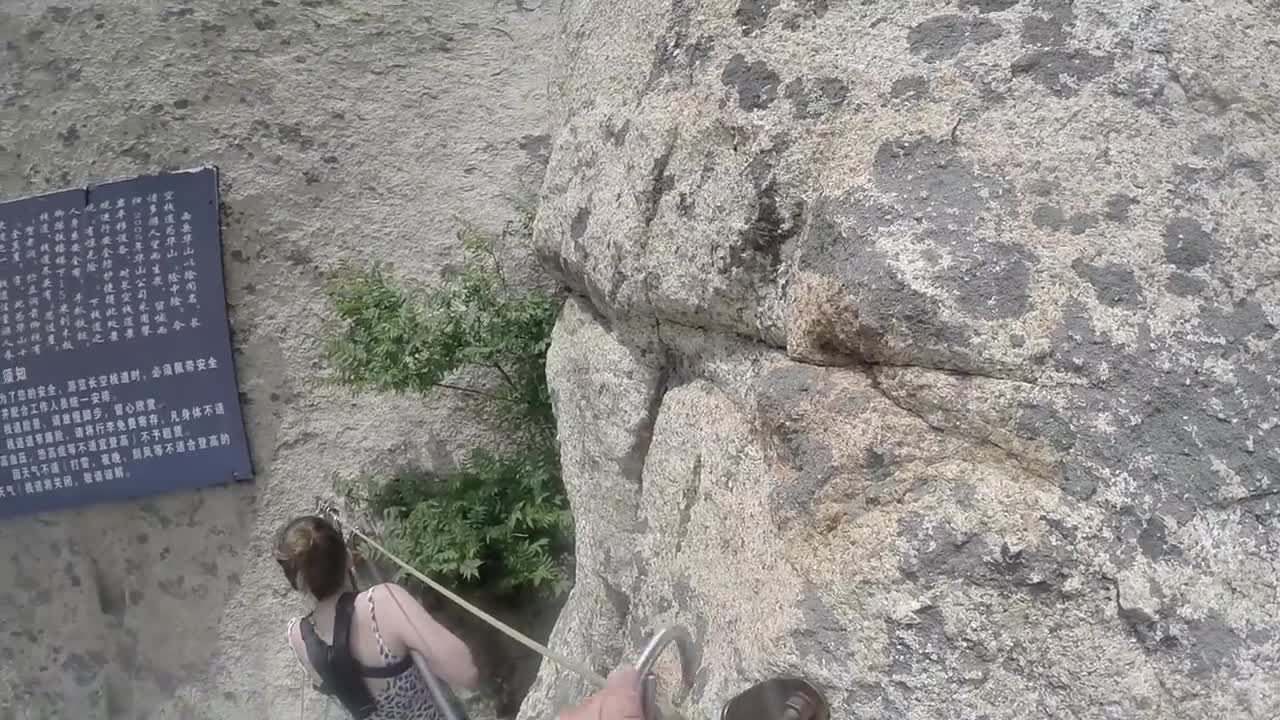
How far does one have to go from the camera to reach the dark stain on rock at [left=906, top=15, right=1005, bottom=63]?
4.33 ft


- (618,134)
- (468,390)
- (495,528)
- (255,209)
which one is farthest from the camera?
(255,209)

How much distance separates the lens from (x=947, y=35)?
4.40 ft

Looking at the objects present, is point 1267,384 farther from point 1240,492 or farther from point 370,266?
point 370,266

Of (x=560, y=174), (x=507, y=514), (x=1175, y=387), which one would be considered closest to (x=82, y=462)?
(x=507, y=514)

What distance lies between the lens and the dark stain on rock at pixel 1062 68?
1.25 meters

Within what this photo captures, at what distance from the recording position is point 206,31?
301 cm

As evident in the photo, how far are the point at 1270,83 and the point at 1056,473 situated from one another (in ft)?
1.89

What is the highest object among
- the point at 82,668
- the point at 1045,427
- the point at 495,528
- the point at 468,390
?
the point at 1045,427

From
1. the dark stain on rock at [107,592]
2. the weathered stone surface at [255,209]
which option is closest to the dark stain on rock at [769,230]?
the weathered stone surface at [255,209]

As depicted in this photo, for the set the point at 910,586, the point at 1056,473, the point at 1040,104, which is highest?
the point at 1040,104

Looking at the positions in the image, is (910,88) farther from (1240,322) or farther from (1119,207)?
(1240,322)

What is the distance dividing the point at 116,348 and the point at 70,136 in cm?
67

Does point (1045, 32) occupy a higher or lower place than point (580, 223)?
higher

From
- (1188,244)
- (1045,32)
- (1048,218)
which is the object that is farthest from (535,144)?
(1188,244)
